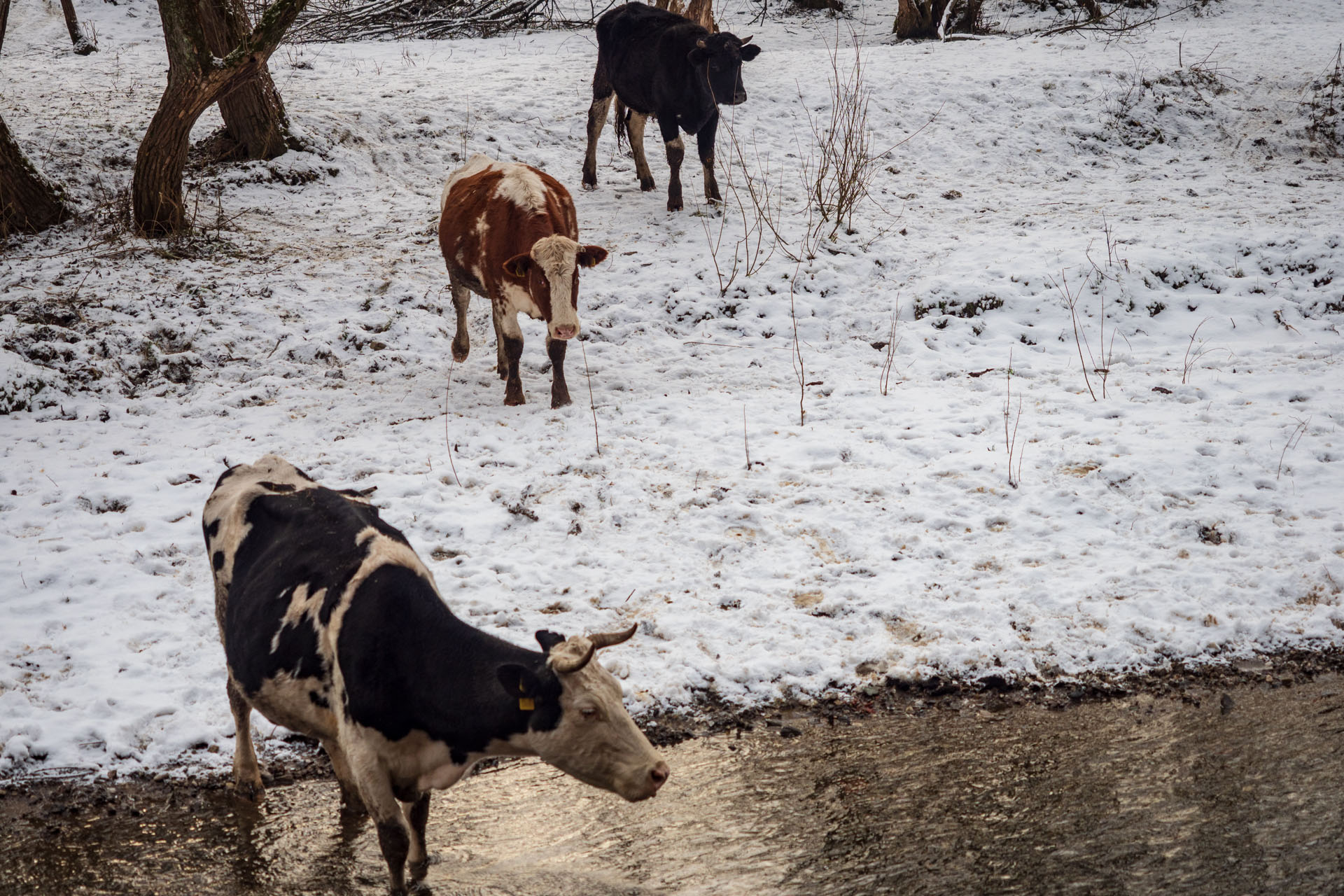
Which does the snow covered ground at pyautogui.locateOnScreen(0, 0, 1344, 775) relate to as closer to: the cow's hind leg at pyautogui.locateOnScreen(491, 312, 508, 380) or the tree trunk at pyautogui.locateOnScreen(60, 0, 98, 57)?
the cow's hind leg at pyautogui.locateOnScreen(491, 312, 508, 380)

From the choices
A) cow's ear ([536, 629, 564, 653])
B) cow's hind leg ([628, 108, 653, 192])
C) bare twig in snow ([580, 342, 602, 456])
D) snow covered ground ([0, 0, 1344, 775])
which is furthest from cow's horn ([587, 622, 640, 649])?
cow's hind leg ([628, 108, 653, 192])

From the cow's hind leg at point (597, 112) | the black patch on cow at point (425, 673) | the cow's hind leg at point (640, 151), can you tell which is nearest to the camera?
the black patch on cow at point (425, 673)

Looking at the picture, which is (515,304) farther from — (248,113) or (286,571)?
(248,113)

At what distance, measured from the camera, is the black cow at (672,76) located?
11.3 meters

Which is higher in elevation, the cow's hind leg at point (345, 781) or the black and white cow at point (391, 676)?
the black and white cow at point (391, 676)

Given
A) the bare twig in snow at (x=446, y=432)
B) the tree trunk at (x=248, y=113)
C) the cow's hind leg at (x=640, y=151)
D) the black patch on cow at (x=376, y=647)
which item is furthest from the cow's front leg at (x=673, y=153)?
the black patch on cow at (x=376, y=647)

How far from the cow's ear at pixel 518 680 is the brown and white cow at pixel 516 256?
483 centimetres

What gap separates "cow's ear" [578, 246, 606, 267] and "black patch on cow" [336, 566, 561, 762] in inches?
188

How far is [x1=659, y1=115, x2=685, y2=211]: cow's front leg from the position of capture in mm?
11484

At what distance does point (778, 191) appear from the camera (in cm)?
1205

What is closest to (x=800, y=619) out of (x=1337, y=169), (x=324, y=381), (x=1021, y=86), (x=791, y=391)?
(x=791, y=391)

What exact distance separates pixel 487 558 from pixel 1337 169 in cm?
1158

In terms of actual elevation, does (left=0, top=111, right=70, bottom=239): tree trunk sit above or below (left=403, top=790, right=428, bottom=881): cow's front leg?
above

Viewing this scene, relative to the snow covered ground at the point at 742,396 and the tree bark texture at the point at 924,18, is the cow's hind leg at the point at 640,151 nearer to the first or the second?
the snow covered ground at the point at 742,396
